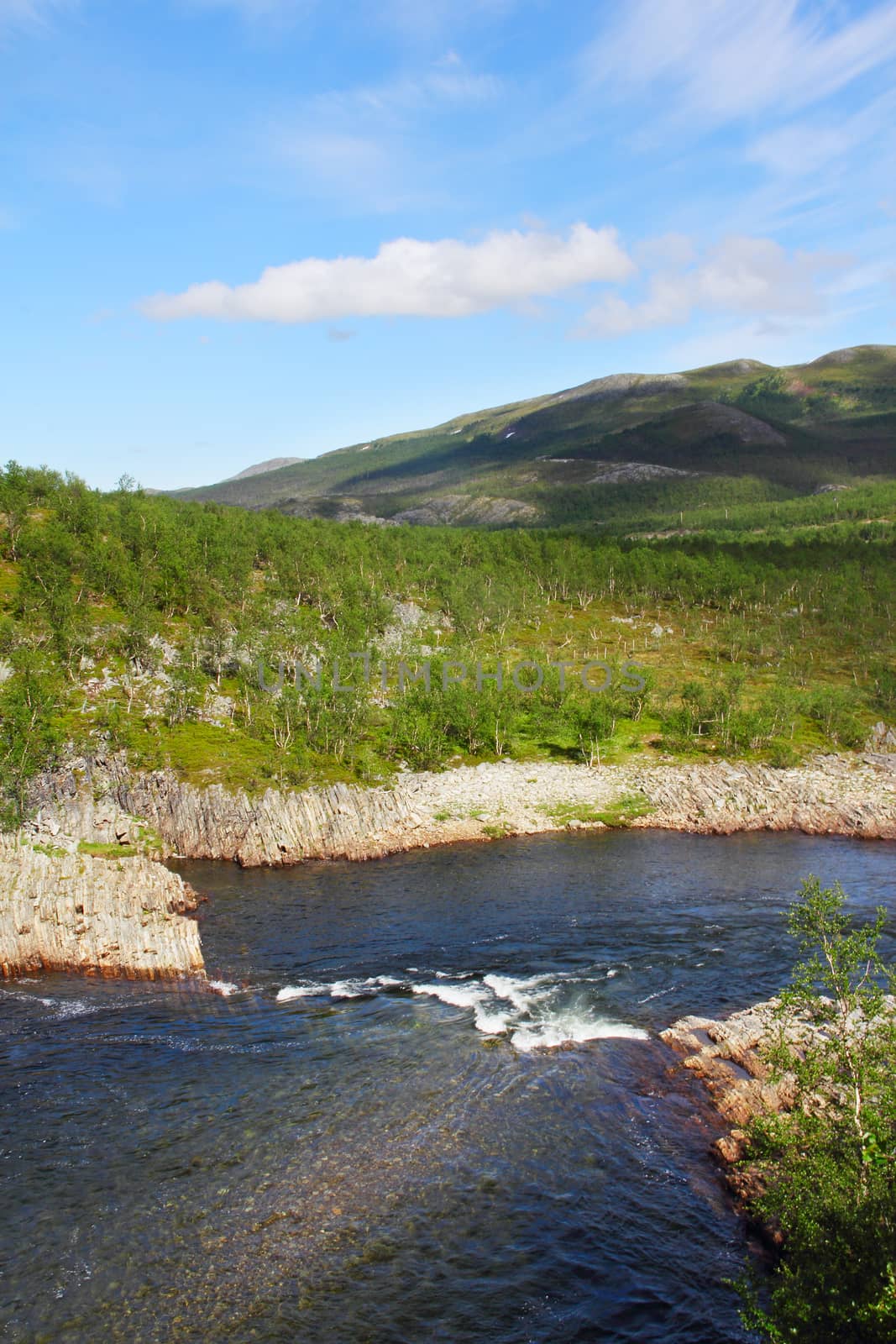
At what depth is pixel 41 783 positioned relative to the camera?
74.9 meters

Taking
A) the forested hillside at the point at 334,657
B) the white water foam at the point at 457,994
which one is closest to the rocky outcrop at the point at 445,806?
the forested hillside at the point at 334,657

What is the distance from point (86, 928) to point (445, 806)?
44006mm

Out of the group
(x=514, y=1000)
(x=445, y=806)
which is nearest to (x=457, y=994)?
(x=514, y=1000)

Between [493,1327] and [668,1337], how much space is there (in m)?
5.08

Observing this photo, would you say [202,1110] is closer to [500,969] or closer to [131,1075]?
[131,1075]

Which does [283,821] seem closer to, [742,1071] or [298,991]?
[298,991]

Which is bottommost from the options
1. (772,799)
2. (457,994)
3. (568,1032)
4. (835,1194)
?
(772,799)

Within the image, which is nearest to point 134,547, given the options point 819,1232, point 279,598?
point 279,598

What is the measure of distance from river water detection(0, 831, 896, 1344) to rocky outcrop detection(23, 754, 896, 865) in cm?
2101

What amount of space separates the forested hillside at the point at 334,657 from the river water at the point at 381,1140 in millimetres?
36231

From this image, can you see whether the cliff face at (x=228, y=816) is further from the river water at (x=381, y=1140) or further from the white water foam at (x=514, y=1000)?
the white water foam at (x=514, y=1000)

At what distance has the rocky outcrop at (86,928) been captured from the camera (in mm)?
48312

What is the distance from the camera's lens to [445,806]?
86.9 meters

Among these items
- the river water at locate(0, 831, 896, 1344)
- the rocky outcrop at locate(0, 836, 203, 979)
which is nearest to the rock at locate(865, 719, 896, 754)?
the river water at locate(0, 831, 896, 1344)
